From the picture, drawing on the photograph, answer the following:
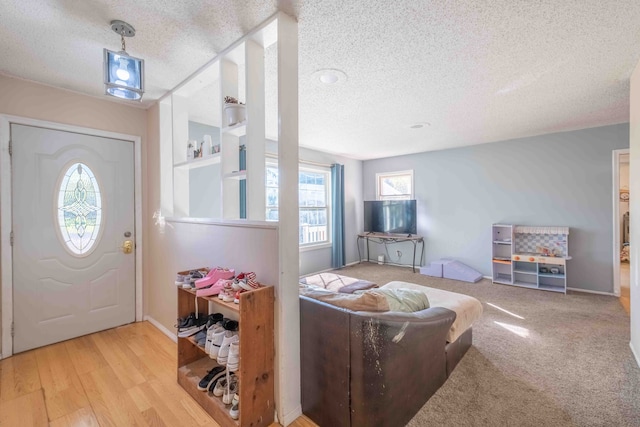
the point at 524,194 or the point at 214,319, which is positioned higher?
the point at 524,194

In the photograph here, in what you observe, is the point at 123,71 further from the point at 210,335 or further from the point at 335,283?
the point at 335,283

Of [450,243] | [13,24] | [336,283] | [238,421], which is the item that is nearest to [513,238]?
[450,243]

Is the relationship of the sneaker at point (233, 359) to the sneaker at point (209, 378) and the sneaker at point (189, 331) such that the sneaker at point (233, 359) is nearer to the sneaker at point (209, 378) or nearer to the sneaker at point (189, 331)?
the sneaker at point (209, 378)

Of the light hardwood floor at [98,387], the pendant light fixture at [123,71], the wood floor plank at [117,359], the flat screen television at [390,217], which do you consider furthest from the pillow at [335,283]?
the flat screen television at [390,217]

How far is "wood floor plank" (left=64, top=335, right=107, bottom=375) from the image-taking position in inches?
86.0

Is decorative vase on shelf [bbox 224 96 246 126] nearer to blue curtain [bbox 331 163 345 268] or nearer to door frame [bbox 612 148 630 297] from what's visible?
blue curtain [bbox 331 163 345 268]

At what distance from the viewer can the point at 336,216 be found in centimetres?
560

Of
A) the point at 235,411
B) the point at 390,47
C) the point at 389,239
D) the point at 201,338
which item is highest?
the point at 390,47

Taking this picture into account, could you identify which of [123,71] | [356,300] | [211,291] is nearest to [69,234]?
[123,71]

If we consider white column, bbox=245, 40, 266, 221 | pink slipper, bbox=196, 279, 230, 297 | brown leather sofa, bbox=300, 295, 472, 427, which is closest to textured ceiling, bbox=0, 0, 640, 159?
white column, bbox=245, 40, 266, 221

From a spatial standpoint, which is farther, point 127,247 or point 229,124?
point 127,247

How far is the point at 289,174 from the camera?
1592 mm

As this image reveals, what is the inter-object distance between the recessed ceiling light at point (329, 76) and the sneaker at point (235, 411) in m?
2.38

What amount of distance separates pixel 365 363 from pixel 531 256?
161 inches
